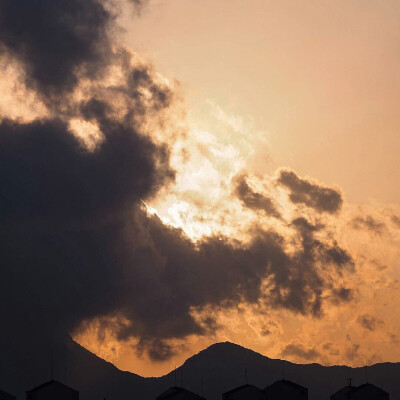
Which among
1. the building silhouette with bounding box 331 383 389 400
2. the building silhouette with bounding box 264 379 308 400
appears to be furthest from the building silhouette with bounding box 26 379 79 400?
the building silhouette with bounding box 331 383 389 400

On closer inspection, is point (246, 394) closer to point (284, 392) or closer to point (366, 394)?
point (284, 392)

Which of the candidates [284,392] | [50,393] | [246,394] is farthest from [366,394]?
[50,393]

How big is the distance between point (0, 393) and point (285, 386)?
43779 millimetres

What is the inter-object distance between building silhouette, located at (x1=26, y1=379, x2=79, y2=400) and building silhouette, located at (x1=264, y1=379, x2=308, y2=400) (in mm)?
30216

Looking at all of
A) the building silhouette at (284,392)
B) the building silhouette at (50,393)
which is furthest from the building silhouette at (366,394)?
the building silhouette at (50,393)

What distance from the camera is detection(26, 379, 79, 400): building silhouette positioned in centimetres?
12169

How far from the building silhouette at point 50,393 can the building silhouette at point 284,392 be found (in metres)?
30.2

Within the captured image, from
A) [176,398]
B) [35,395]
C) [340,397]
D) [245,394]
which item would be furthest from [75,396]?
[340,397]

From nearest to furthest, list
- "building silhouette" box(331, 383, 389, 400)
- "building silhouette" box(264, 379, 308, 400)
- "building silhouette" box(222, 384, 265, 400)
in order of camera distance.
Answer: "building silhouette" box(222, 384, 265, 400) < "building silhouette" box(264, 379, 308, 400) < "building silhouette" box(331, 383, 389, 400)

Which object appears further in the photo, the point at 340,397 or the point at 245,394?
the point at 340,397

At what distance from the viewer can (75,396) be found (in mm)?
124625

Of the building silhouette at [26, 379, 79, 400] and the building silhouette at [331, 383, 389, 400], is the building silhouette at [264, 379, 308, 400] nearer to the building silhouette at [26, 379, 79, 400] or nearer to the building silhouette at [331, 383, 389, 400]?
the building silhouette at [331, 383, 389, 400]

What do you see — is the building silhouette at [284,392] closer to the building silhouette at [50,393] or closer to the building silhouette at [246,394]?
the building silhouette at [246,394]

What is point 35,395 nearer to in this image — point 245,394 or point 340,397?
point 245,394
